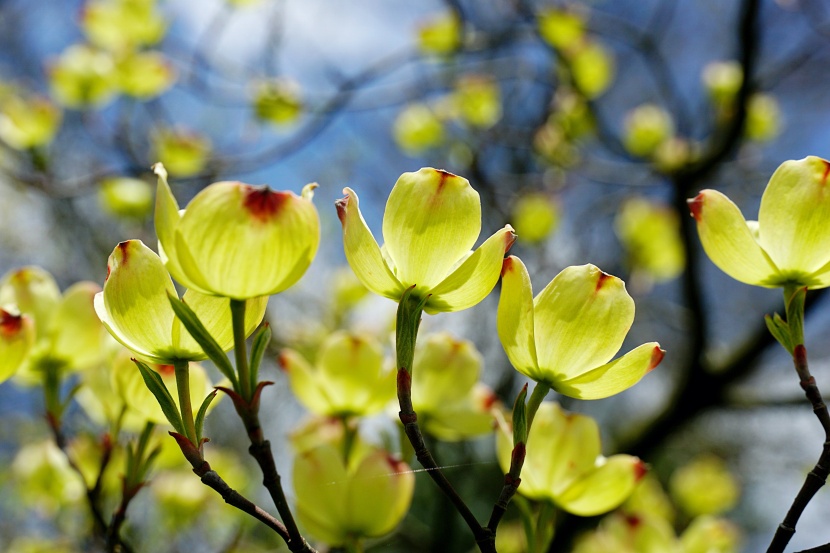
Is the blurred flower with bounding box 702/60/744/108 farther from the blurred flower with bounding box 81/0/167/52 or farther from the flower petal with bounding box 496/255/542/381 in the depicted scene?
the flower petal with bounding box 496/255/542/381

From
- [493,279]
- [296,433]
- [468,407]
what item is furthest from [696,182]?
[493,279]

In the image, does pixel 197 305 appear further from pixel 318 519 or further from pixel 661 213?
pixel 661 213

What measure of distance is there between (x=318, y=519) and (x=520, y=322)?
0.83 feet

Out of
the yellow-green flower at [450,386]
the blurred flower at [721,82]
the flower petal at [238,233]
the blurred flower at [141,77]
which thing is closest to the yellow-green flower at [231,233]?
the flower petal at [238,233]

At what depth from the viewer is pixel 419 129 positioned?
2.48 metres

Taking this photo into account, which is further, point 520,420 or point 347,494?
point 347,494

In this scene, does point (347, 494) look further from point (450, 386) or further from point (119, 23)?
point (119, 23)

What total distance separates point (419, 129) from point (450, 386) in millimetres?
1909

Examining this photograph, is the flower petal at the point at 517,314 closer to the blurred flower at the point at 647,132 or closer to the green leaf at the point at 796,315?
the green leaf at the point at 796,315

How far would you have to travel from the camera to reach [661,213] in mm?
2309

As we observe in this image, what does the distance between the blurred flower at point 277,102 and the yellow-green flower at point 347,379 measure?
142 centimetres

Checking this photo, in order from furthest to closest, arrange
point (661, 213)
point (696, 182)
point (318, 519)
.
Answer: point (661, 213) < point (696, 182) < point (318, 519)

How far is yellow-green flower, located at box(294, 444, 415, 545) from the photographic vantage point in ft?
1.77

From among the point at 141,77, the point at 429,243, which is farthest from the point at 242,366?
the point at 141,77
